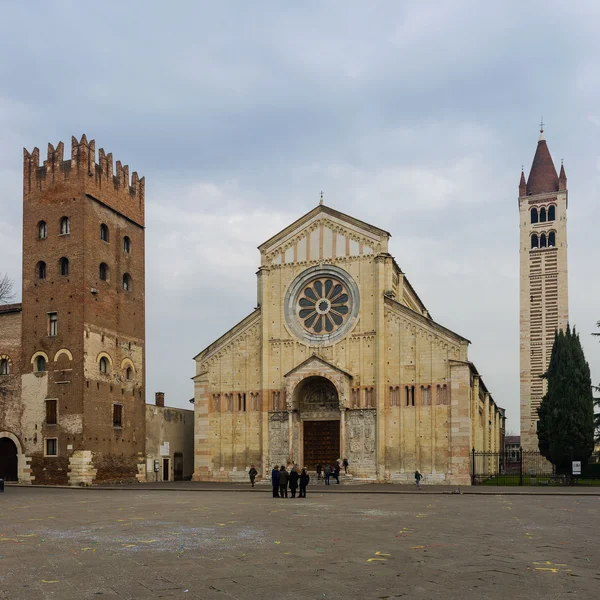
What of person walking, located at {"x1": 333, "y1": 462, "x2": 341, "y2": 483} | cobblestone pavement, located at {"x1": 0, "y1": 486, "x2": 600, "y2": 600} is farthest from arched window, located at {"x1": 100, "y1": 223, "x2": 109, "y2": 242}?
cobblestone pavement, located at {"x1": 0, "y1": 486, "x2": 600, "y2": 600}

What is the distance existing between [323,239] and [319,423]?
11.3 meters

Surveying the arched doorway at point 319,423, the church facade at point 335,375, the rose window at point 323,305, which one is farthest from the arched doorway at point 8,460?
the rose window at point 323,305

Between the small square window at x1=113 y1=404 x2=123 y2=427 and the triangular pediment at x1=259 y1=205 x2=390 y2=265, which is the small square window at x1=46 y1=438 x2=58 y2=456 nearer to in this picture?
the small square window at x1=113 y1=404 x2=123 y2=427

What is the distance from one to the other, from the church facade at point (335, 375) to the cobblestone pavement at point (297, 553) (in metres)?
18.5

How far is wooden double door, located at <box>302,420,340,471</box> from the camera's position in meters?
45.6

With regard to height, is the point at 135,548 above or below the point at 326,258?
below

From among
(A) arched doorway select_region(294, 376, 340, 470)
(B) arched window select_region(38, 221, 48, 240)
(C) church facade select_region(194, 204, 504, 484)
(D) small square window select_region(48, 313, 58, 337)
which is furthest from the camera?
(B) arched window select_region(38, 221, 48, 240)

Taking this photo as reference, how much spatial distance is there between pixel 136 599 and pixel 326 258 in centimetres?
3787

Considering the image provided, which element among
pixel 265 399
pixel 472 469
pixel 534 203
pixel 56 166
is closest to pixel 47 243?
pixel 56 166

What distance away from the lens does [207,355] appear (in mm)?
48406

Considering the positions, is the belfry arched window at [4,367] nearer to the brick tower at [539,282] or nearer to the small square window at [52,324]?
the small square window at [52,324]

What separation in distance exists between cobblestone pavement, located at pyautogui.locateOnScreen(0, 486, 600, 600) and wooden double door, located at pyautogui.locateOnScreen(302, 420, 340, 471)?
20.9 metres

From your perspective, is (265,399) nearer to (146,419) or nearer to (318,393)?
(318,393)

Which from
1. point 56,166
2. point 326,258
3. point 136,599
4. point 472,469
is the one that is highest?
point 56,166
